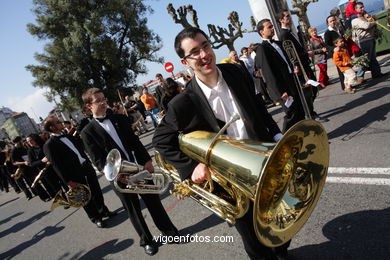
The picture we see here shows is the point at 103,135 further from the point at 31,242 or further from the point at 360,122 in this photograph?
the point at 360,122

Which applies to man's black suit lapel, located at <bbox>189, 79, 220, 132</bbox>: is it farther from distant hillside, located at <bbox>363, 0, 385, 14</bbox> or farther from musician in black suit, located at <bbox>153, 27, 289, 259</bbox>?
distant hillside, located at <bbox>363, 0, 385, 14</bbox>

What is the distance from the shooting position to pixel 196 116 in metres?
1.77

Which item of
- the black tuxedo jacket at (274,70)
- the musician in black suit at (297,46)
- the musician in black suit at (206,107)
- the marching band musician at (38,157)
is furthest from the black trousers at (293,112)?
the marching band musician at (38,157)

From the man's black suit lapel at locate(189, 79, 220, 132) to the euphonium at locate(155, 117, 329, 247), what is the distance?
16 cm

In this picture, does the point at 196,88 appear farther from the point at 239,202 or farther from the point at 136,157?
the point at 136,157

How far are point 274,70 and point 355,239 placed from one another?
2.57 metres

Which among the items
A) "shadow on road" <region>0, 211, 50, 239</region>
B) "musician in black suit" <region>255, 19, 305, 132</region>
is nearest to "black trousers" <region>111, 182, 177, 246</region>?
"musician in black suit" <region>255, 19, 305, 132</region>

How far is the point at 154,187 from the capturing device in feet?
9.72

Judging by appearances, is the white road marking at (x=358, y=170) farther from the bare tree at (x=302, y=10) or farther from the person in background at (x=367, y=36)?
the bare tree at (x=302, y=10)

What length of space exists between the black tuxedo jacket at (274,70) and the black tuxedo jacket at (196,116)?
7.31 ft

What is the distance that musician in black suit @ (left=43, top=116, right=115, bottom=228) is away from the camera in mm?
4238

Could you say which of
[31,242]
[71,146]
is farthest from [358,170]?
[31,242]

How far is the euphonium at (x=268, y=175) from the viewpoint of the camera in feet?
4.46

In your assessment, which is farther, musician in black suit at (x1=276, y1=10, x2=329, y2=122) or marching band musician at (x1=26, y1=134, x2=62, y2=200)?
marching band musician at (x1=26, y1=134, x2=62, y2=200)
